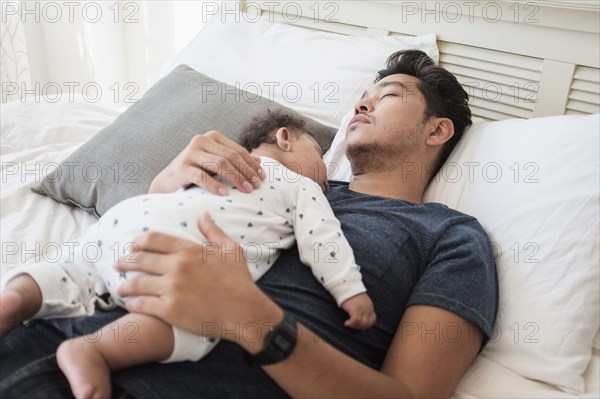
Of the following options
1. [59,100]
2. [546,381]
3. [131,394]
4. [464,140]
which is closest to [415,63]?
[464,140]

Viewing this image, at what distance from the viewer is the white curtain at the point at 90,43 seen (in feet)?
9.39

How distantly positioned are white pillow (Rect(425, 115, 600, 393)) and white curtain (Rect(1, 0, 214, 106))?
5.97 feet

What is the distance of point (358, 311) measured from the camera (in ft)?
A: 3.31

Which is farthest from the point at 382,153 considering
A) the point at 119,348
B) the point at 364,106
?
the point at 119,348

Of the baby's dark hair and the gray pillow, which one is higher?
the baby's dark hair

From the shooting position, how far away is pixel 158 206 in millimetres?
1011

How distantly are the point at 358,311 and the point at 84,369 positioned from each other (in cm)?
44

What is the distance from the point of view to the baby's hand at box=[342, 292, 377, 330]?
101 cm

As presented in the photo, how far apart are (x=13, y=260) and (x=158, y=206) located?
530 millimetres

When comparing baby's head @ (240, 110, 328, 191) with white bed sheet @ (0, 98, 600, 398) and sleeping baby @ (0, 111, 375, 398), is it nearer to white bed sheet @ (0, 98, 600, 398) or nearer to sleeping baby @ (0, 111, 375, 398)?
sleeping baby @ (0, 111, 375, 398)

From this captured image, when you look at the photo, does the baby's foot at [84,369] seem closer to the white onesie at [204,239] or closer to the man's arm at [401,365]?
the white onesie at [204,239]
